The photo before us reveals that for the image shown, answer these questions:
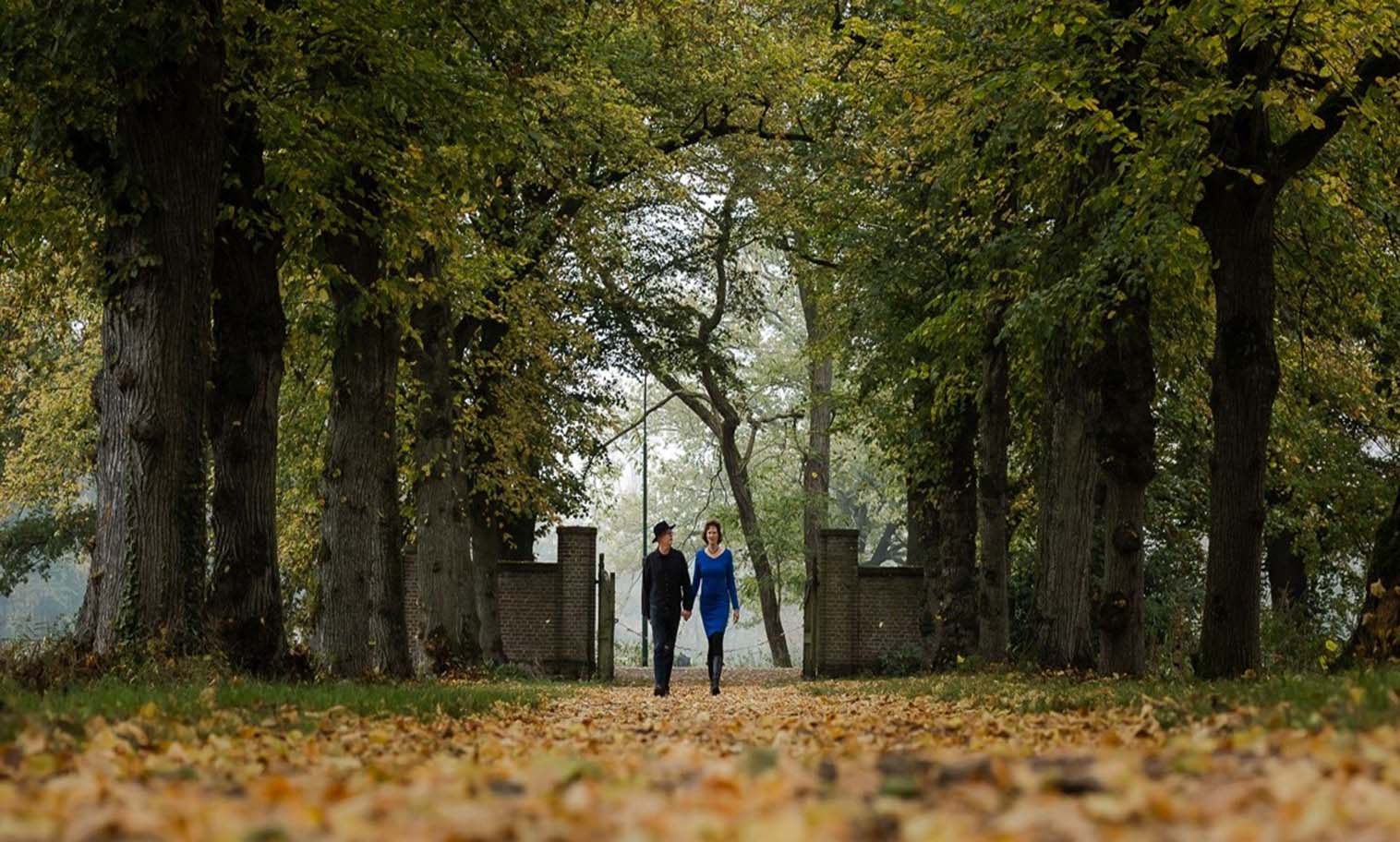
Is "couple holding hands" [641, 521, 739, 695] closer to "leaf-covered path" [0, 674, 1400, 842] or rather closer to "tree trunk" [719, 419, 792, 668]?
"leaf-covered path" [0, 674, 1400, 842]

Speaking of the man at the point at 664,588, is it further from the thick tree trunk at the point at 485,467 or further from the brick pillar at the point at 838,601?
the brick pillar at the point at 838,601

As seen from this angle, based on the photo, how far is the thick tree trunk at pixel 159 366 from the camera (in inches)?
519

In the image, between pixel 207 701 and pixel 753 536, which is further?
pixel 753 536

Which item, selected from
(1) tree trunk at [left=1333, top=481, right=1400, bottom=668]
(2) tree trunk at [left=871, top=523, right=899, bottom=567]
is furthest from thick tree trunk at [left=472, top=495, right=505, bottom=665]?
(2) tree trunk at [left=871, top=523, right=899, bottom=567]

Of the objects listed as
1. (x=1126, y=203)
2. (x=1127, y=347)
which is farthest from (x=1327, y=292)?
(x=1126, y=203)

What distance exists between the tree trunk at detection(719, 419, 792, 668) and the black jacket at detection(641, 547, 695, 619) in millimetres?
25541

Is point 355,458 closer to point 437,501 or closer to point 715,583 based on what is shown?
point 715,583

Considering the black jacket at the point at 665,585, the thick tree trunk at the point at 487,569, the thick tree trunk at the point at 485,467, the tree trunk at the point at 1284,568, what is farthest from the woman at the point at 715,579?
the tree trunk at the point at 1284,568

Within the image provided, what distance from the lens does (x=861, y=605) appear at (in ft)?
118

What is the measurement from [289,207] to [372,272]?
3.20 m

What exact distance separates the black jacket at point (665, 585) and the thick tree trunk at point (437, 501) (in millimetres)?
5793

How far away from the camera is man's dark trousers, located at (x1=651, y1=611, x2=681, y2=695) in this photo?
2027 centimetres

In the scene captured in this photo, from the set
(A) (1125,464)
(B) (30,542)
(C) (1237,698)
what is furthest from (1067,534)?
(B) (30,542)

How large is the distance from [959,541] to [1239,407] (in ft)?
A: 46.8
